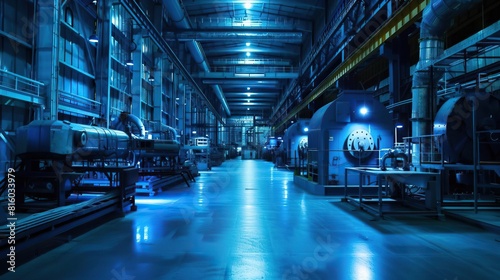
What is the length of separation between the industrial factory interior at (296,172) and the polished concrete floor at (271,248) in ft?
0.12

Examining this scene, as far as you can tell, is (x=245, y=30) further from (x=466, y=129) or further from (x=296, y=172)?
(x=466, y=129)

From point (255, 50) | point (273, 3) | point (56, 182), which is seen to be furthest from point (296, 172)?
point (255, 50)

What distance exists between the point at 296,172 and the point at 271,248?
11.9 meters

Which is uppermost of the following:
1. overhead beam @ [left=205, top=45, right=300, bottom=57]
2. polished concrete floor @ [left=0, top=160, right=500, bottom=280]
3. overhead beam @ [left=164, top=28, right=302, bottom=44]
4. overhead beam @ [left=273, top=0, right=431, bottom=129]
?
overhead beam @ [left=205, top=45, right=300, bottom=57]

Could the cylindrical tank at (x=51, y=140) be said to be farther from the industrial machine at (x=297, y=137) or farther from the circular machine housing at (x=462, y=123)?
the industrial machine at (x=297, y=137)

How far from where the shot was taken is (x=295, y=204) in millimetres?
9555

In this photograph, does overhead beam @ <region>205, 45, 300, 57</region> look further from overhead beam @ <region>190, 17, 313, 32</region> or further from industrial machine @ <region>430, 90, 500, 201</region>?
industrial machine @ <region>430, 90, 500, 201</region>

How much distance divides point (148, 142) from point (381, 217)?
297 inches

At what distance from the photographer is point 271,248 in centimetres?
518

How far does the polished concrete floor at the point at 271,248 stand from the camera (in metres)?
4.16

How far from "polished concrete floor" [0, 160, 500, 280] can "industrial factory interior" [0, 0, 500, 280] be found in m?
0.04

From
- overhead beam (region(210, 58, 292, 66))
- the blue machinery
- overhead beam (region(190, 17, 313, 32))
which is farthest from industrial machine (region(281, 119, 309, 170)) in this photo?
the blue machinery

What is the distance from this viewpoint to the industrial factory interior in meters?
4.62

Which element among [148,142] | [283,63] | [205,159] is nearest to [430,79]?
[148,142]
